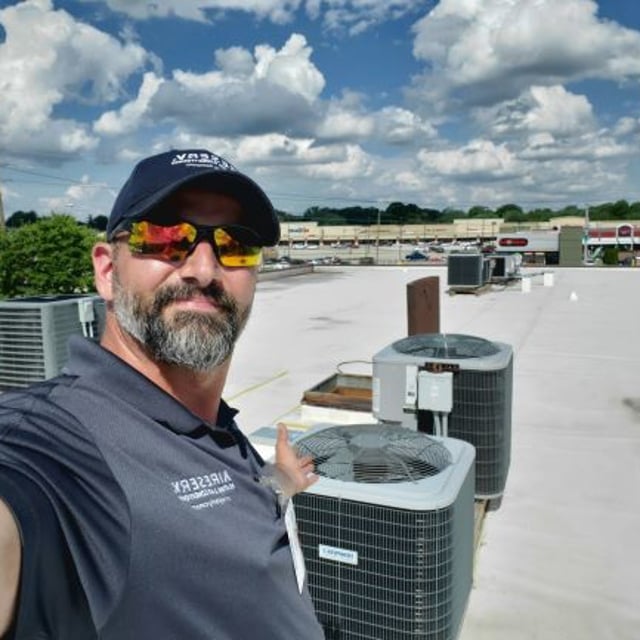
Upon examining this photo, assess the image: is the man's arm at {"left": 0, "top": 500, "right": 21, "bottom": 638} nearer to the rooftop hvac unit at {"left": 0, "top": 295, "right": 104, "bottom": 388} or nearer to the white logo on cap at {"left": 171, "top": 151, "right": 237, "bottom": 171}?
the white logo on cap at {"left": 171, "top": 151, "right": 237, "bottom": 171}

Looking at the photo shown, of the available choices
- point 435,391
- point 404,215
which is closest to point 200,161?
point 435,391

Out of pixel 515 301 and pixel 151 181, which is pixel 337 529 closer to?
pixel 151 181

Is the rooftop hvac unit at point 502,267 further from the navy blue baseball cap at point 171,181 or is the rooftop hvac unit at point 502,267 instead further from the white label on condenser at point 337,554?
the navy blue baseball cap at point 171,181

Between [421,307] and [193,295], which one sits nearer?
[193,295]

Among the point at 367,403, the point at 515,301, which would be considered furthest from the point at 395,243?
the point at 367,403

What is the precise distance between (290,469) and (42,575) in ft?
4.13

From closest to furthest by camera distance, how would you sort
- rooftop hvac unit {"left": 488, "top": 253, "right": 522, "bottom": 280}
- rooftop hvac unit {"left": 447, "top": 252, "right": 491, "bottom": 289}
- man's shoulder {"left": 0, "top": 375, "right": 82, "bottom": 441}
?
man's shoulder {"left": 0, "top": 375, "right": 82, "bottom": 441}, rooftop hvac unit {"left": 447, "top": 252, "right": 491, "bottom": 289}, rooftop hvac unit {"left": 488, "top": 253, "right": 522, "bottom": 280}

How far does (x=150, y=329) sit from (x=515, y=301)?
2250 centimetres

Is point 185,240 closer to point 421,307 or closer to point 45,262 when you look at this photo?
point 421,307

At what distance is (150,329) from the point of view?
149cm

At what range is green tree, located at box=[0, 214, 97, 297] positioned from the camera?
15750 millimetres

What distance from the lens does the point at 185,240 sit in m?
1.56

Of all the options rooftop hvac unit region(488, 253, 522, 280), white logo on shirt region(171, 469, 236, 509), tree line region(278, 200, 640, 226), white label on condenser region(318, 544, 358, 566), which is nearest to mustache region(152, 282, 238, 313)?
white logo on shirt region(171, 469, 236, 509)

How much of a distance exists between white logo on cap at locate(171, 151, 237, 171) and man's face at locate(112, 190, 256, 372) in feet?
0.28
